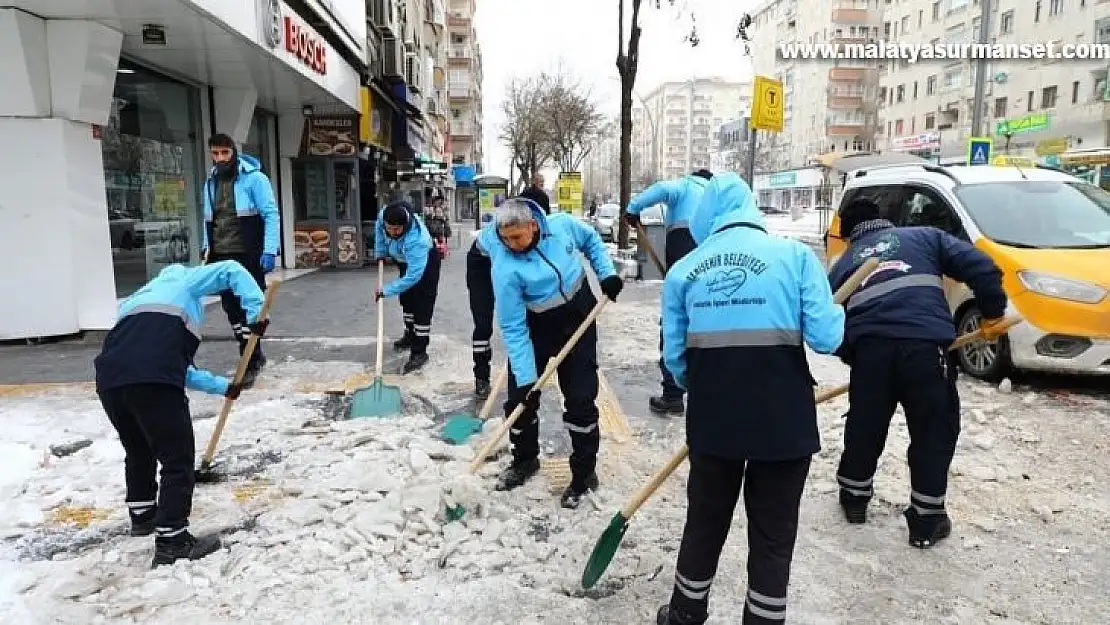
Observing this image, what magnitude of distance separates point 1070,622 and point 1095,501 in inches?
54.5

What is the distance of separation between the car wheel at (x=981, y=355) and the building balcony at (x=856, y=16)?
66861mm

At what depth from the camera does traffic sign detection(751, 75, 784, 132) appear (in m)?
11.1

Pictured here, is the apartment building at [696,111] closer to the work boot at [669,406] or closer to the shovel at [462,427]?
the work boot at [669,406]

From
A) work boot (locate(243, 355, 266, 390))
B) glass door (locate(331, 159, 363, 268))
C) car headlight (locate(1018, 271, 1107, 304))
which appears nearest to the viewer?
car headlight (locate(1018, 271, 1107, 304))

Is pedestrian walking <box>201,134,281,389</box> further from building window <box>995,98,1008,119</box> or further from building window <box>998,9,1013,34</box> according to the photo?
building window <box>998,9,1013,34</box>

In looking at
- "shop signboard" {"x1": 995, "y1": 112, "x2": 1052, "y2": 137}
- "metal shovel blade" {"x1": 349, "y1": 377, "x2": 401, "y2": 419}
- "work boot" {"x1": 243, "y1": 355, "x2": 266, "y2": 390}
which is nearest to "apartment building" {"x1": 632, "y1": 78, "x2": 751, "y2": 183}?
"shop signboard" {"x1": 995, "y1": 112, "x2": 1052, "y2": 137}

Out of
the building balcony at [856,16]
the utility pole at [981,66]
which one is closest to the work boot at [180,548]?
the utility pole at [981,66]

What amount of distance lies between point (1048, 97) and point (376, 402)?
4104 cm

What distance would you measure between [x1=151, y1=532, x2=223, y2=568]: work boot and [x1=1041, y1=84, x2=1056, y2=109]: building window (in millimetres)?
41844

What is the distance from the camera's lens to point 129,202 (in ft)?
33.8

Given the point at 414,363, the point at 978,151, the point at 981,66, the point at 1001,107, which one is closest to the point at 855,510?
the point at 414,363

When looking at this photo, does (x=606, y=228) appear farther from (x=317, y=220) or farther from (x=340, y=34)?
(x=340, y=34)

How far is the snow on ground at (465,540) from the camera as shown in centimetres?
298

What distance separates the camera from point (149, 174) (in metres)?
10.8
